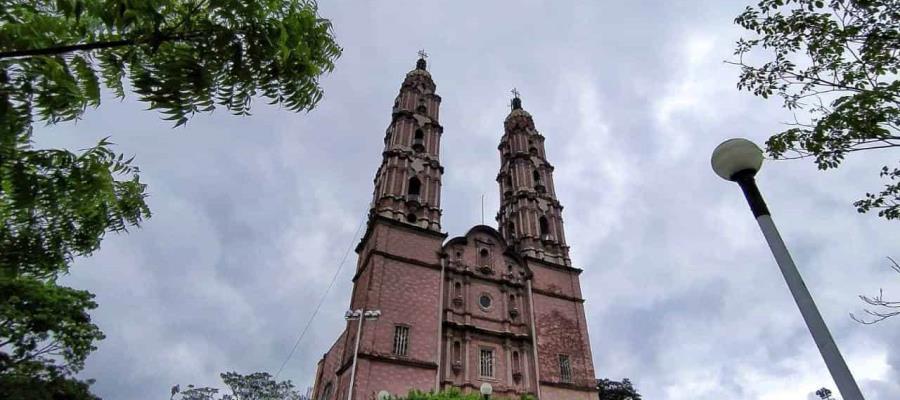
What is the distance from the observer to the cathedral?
17.9 meters

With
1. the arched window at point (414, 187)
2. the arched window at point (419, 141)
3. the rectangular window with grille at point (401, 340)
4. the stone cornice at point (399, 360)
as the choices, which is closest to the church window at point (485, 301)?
the stone cornice at point (399, 360)

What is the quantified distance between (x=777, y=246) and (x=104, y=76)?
4.60 m

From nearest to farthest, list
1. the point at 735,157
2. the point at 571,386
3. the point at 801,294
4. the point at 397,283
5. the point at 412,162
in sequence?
the point at 801,294
the point at 735,157
the point at 397,283
the point at 571,386
the point at 412,162

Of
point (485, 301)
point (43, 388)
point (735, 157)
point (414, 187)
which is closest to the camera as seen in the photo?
point (735, 157)

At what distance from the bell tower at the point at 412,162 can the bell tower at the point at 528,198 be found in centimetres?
538

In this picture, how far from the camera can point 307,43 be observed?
96.1 inches

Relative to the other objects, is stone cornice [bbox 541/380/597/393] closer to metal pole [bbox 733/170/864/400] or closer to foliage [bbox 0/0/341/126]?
metal pole [bbox 733/170/864/400]

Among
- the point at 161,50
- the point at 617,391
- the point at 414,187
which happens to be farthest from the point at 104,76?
the point at 617,391

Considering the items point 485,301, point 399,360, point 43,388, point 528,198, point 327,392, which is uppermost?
point 528,198

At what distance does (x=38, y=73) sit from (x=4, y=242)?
4.45 ft

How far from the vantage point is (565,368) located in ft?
68.0

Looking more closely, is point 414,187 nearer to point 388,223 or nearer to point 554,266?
point 388,223

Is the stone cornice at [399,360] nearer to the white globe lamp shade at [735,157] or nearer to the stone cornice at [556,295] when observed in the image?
the stone cornice at [556,295]

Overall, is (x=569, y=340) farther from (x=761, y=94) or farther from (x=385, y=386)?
(x=761, y=94)
